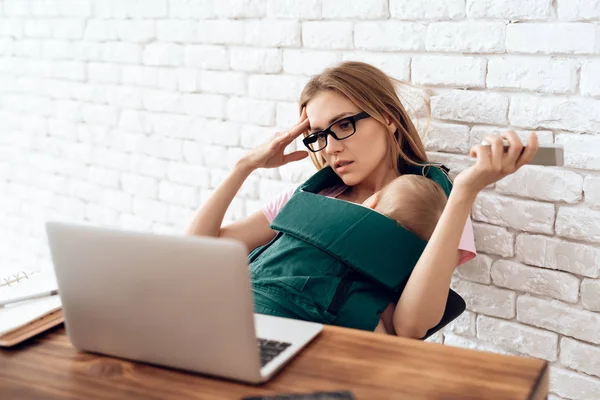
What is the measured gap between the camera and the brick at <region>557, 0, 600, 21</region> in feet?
5.50

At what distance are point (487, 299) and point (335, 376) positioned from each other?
1011mm

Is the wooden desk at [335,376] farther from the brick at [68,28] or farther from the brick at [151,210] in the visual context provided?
the brick at [68,28]

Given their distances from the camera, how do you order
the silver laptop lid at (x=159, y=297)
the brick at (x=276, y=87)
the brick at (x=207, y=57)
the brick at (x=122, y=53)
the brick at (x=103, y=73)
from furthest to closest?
1. the brick at (x=103, y=73)
2. the brick at (x=122, y=53)
3. the brick at (x=207, y=57)
4. the brick at (x=276, y=87)
5. the silver laptop lid at (x=159, y=297)

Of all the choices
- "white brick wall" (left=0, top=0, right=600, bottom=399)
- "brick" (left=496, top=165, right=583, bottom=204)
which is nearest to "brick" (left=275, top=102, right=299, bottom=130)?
"white brick wall" (left=0, top=0, right=600, bottom=399)

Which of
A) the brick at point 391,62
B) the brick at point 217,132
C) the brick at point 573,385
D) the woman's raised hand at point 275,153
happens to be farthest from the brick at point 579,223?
the brick at point 217,132

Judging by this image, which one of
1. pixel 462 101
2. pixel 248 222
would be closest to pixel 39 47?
pixel 248 222

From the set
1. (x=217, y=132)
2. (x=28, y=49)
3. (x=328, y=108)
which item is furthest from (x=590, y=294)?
(x=28, y=49)

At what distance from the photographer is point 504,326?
198 cm

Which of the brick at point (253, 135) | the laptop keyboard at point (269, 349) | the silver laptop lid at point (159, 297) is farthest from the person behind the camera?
the brick at point (253, 135)

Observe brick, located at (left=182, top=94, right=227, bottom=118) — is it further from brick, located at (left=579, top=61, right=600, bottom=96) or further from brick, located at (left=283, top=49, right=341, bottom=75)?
brick, located at (left=579, top=61, right=600, bottom=96)

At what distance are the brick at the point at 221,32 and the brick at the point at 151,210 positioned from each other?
69 centimetres

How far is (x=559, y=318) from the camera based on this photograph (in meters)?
1.87

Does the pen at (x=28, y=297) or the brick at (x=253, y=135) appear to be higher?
the brick at (x=253, y=135)

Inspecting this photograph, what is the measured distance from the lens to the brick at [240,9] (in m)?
2.43
